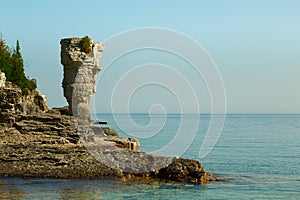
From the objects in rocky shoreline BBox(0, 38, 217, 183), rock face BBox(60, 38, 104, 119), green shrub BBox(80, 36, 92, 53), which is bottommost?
rocky shoreline BBox(0, 38, 217, 183)

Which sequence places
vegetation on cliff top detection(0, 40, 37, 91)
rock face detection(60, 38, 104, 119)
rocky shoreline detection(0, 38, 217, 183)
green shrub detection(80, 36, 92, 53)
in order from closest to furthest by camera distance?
rocky shoreline detection(0, 38, 217, 183) < rock face detection(60, 38, 104, 119) < green shrub detection(80, 36, 92, 53) < vegetation on cliff top detection(0, 40, 37, 91)

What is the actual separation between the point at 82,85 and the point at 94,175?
62.9 feet

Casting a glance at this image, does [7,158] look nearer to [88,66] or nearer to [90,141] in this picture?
[90,141]

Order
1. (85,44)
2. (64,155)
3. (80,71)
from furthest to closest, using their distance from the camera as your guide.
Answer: (80,71) < (85,44) < (64,155)

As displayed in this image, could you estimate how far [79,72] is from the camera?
44.9m

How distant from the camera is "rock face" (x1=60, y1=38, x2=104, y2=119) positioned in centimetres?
4353

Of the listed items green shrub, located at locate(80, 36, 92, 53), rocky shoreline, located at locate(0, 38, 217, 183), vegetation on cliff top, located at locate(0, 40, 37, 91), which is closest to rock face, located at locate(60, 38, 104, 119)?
green shrub, located at locate(80, 36, 92, 53)

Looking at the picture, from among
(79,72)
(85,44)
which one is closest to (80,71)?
(79,72)

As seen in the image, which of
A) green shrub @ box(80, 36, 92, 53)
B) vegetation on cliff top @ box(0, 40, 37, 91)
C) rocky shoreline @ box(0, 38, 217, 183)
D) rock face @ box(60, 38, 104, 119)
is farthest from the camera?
vegetation on cliff top @ box(0, 40, 37, 91)

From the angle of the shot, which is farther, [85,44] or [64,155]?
[85,44]

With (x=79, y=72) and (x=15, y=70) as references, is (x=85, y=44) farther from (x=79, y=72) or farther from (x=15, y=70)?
(x=15, y=70)

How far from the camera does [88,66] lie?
45312 millimetres

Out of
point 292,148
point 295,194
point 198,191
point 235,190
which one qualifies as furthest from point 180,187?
point 292,148

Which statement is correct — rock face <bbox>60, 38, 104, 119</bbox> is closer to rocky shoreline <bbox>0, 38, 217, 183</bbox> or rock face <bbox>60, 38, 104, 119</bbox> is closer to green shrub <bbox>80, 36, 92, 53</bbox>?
green shrub <bbox>80, 36, 92, 53</bbox>
